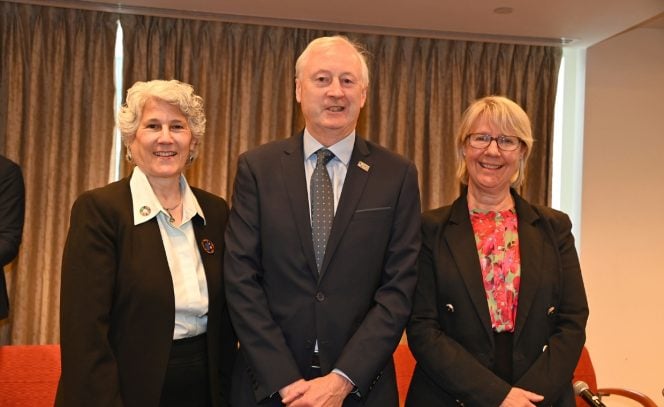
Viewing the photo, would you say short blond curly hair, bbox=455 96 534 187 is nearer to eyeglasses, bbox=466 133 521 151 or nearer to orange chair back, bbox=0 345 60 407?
eyeglasses, bbox=466 133 521 151

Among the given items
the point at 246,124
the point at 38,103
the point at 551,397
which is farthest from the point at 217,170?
the point at 551,397

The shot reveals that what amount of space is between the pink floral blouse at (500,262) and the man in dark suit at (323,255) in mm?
339

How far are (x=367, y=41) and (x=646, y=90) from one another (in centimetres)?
249

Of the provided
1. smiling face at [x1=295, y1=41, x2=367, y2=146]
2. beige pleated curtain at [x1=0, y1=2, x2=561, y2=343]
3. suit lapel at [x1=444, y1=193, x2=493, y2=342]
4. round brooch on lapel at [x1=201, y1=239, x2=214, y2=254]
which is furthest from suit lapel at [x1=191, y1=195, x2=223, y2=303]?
beige pleated curtain at [x1=0, y1=2, x2=561, y2=343]

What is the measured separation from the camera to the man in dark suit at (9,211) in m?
3.46

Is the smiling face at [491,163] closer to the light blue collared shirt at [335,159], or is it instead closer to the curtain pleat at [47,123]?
the light blue collared shirt at [335,159]

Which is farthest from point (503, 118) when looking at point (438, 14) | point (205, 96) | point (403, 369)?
point (205, 96)

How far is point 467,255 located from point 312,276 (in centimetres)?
63

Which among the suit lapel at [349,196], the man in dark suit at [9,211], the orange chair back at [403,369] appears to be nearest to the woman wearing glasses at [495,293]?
the suit lapel at [349,196]

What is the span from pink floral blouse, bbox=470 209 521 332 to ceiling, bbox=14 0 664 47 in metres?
2.50

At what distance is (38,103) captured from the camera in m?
5.27

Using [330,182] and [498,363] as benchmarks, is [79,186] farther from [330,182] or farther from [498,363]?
[498,363]

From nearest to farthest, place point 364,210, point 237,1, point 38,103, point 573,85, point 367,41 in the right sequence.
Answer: point 364,210 → point 237,1 → point 38,103 → point 367,41 → point 573,85

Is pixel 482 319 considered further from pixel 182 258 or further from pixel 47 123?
pixel 47 123
